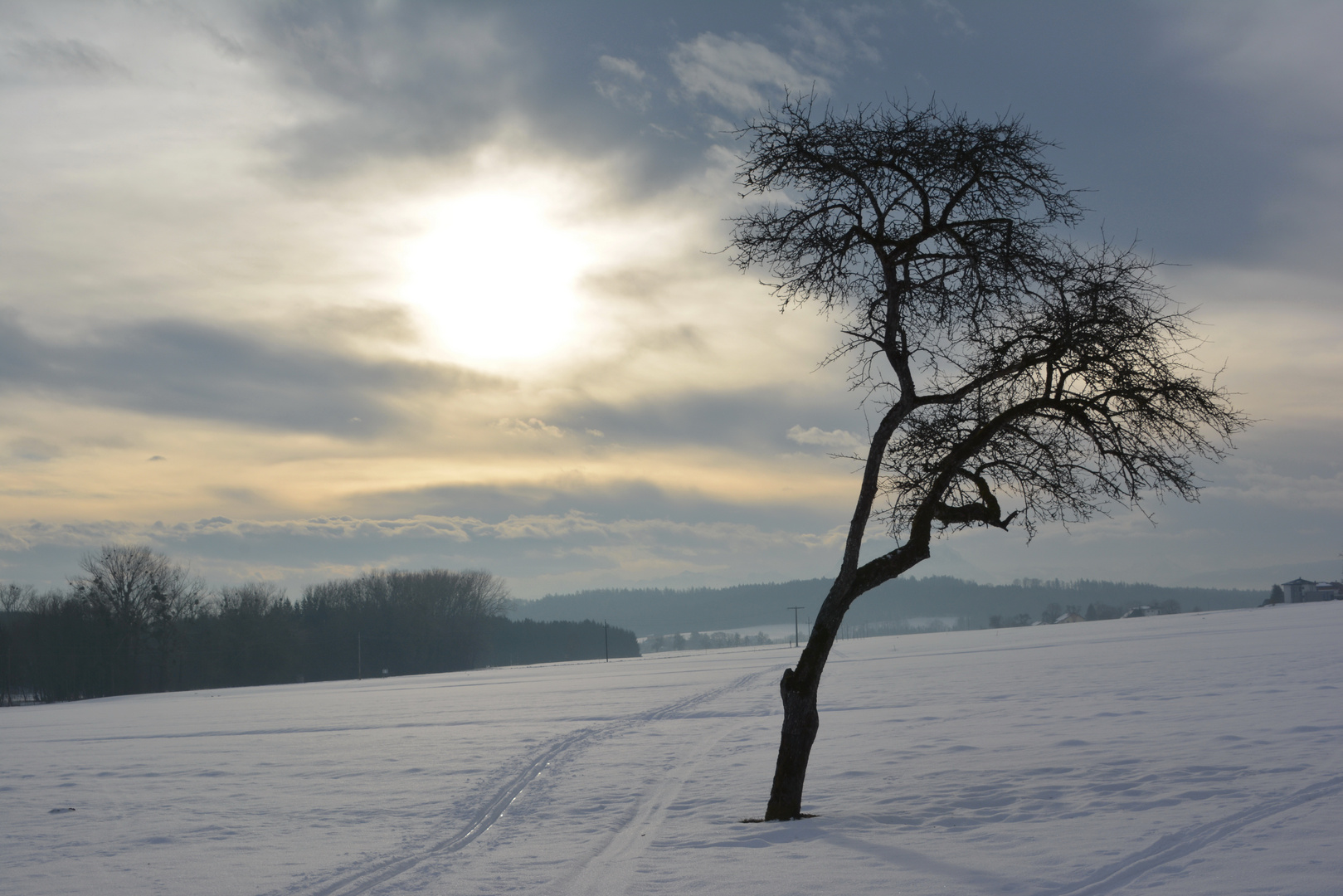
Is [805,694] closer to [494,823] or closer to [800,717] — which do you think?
[800,717]

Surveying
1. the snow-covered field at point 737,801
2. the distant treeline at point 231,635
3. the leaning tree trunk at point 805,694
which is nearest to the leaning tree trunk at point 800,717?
the leaning tree trunk at point 805,694

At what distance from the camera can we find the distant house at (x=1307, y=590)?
144m

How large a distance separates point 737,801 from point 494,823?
11.1ft

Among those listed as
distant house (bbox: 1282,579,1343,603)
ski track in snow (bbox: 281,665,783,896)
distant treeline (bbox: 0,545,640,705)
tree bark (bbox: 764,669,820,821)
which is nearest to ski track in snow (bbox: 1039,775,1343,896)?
tree bark (bbox: 764,669,820,821)

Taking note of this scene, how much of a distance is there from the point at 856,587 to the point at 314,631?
114277 millimetres

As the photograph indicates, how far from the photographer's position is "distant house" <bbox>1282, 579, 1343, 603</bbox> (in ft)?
472

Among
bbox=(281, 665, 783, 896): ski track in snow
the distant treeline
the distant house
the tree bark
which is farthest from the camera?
the distant house

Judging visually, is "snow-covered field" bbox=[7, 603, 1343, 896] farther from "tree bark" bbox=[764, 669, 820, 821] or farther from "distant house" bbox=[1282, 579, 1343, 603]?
"distant house" bbox=[1282, 579, 1343, 603]

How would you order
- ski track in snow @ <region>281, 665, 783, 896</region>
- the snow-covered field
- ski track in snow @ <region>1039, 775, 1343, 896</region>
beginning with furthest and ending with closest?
ski track in snow @ <region>281, 665, 783, 896</region>
the snow-covered field
ski track in snow @ <region>1039, 775, 1343, 896</region>

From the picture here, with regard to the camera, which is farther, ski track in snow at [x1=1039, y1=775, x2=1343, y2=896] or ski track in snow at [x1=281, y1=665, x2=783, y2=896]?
ski track in snow at [x1=281, y1=665, x2=783, y2=896]

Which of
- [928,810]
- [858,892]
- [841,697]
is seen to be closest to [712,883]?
[858,892]

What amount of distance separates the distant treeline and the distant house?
11409 cm

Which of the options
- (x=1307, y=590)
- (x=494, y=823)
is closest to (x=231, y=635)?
(x=494, y=823)

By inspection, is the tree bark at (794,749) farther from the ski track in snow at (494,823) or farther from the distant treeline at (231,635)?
the distant treeline at (231,635)
